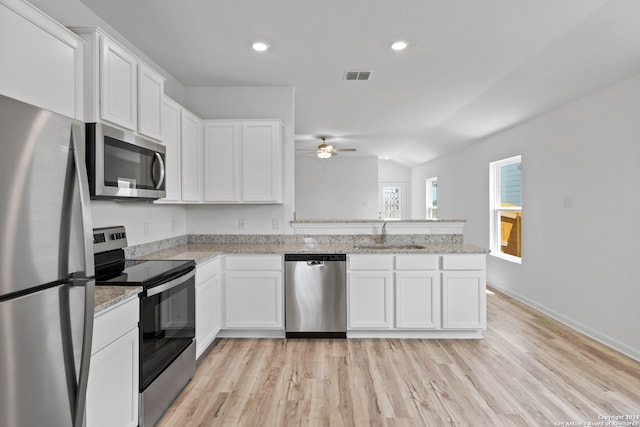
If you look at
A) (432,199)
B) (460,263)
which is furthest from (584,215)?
(432,199)

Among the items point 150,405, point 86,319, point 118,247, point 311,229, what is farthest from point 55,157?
point 311,229

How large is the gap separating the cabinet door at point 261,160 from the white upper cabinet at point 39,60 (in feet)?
5.83

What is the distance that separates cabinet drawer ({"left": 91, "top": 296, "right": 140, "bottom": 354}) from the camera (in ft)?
4.84

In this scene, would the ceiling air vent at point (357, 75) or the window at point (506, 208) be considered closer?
the ceiling air vent at point (357, 75)

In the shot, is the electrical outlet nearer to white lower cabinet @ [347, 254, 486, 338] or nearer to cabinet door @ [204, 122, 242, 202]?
white lower cabinet @ [347, 254, 486, 338]

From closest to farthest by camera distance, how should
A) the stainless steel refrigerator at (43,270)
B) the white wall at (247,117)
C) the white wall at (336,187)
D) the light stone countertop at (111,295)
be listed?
the stainless steel refrigerator at (43,270) → the light stone countertop at (111,295) → the white wall at (247,117) → the white wall at (336,187)

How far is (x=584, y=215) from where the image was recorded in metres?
3.42

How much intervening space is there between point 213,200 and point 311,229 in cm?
109

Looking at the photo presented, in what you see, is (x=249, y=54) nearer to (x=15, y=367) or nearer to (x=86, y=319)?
(x=86, y=319)

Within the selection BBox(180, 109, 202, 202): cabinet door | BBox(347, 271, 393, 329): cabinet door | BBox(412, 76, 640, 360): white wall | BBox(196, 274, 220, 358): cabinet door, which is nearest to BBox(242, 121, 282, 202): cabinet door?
BBox(180, 109, 202, 202): cabinet door

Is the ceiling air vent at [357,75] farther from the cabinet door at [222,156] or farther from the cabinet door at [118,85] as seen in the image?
the cabinet door at [118,85]

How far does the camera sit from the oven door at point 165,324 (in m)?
1.89

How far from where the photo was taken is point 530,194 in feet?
14.1

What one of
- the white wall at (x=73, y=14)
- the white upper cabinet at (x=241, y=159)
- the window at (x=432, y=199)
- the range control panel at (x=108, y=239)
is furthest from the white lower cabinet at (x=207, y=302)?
the window at (x=432, y=199)
